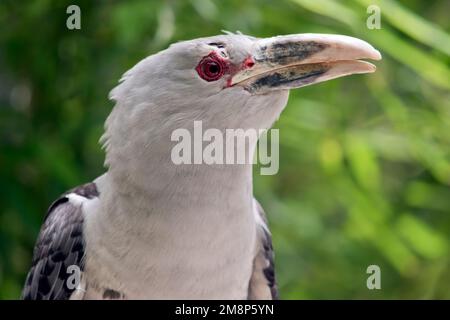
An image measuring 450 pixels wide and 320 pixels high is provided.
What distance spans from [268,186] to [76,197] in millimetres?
1330

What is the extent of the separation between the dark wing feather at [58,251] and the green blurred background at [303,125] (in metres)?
0.58

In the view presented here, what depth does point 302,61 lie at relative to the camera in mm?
1914

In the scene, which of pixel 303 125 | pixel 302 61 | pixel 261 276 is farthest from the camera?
pixel 303 125

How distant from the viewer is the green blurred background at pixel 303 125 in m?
2.81

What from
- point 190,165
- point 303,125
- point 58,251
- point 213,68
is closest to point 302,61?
point 213,68

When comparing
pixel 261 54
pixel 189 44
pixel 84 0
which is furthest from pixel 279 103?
pixel 84 0

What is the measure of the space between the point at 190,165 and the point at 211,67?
0.22 meters

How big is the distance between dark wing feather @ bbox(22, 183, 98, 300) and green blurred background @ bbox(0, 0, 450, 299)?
58cm

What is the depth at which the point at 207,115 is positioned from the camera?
1.95 meters

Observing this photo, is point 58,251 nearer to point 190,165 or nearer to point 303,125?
point 190,165

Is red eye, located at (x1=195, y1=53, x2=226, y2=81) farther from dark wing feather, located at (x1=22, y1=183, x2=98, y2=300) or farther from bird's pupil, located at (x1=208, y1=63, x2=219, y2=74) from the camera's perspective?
dark wing feather, located at (x1=22, y1=183, x2=98, y2=300)
